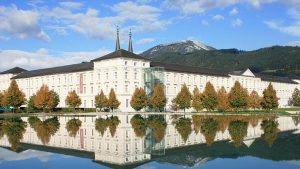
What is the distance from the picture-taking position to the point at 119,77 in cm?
6794

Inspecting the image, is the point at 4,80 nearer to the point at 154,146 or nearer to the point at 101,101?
the point at 101,101

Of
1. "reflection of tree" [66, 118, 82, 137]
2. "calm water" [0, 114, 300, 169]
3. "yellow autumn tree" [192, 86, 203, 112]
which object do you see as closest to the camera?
"calm water" [0, 114, 300, 169]

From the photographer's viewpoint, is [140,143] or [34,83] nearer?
[140,143]

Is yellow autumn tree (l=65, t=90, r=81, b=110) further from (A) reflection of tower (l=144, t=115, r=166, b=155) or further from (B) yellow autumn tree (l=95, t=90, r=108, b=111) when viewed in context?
(A) reflection of tower (l=144, t=115, r=166, b=155)

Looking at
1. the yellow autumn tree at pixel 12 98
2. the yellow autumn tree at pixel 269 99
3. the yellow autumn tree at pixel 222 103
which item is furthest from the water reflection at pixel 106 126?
the yellow autumn tree at pixel 269 99

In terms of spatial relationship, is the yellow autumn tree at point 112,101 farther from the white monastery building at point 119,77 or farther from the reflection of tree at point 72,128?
the reflection of tree at point 72,128

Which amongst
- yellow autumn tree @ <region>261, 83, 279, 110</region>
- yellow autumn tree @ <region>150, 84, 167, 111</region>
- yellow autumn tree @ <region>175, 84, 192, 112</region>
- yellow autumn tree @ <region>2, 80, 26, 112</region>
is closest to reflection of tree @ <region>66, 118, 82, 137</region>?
yellow autumn tree @ <region>150, 84, 167, 111</region>

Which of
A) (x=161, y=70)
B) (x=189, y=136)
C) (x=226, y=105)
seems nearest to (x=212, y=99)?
(x=226, y=105)

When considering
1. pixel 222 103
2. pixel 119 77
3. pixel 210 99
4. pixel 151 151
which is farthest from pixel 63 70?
pixel 151 151

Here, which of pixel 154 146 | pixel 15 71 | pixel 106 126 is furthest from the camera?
pixel 15 71

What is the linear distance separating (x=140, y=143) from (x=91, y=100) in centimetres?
5577

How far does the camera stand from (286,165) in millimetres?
14211

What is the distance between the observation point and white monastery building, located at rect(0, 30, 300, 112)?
68438 millimetres

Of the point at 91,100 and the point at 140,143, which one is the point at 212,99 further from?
the point at 140,143
